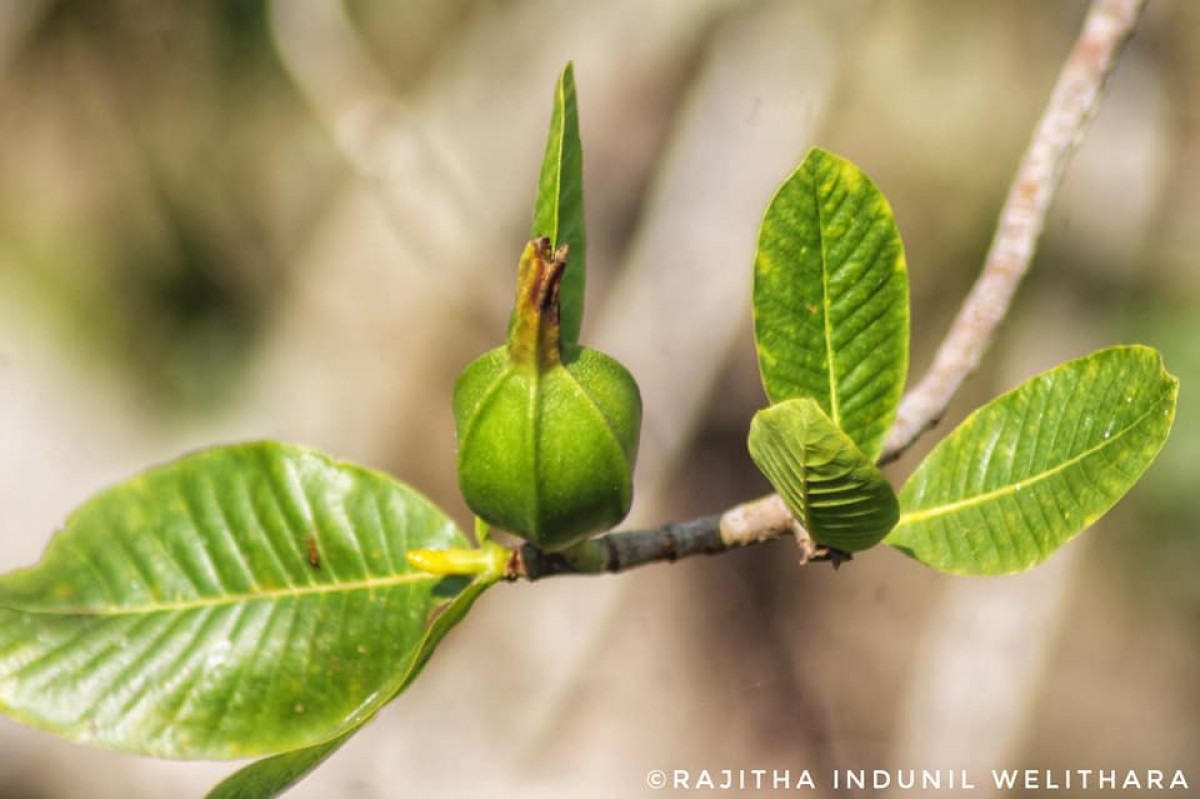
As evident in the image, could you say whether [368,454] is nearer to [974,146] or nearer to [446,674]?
[446,674]

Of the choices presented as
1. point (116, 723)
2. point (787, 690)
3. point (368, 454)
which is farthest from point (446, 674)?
point (116, 723)

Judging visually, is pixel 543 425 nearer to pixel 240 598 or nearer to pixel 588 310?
pixel 240 598

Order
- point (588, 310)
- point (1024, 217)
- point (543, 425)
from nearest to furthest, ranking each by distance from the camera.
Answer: point (543, 425) → point (1024, 217) → point (588, 310)

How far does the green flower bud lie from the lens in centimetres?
62

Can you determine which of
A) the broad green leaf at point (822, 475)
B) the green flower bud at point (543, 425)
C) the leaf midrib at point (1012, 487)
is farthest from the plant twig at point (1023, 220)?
the green flower bud at point (543, 425)

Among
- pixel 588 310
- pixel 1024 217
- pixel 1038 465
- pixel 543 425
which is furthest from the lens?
pixel 588 310

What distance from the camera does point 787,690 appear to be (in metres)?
2.85

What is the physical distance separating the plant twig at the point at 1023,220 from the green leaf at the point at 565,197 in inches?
13.1

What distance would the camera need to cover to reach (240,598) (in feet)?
2.61

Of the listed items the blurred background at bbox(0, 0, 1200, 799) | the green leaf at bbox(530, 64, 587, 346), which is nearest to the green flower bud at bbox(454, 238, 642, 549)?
the green leaf at bbox(530, 64, 587, 346)

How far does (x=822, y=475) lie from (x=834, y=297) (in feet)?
0.57

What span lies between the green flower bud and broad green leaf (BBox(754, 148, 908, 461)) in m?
0.14

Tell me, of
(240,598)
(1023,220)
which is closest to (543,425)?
(240,598)

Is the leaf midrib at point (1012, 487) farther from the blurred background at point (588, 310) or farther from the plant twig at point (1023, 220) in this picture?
the blurred background at point (588, 310)
